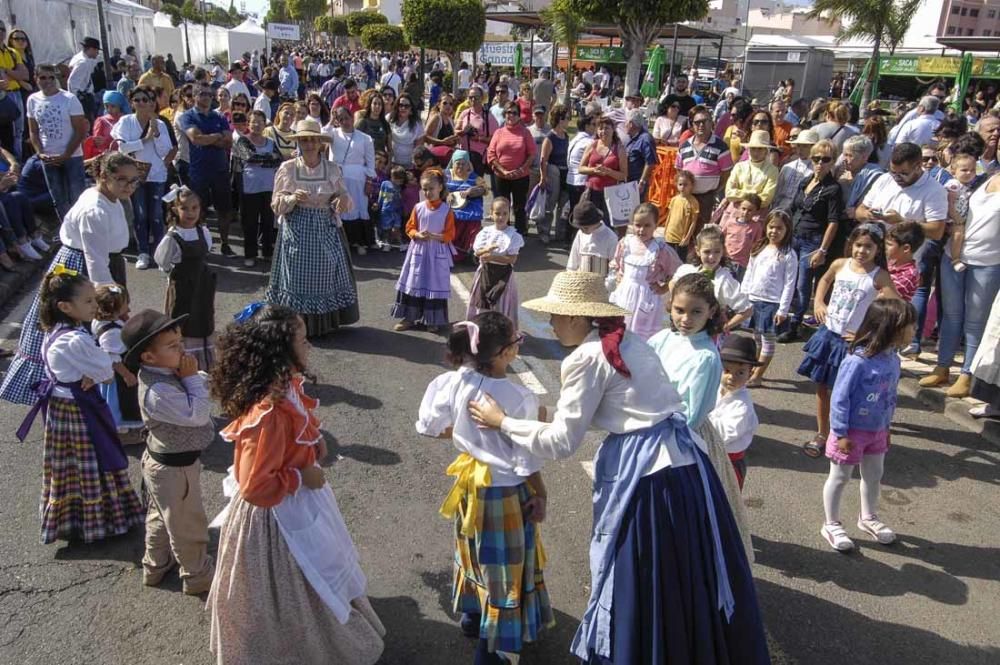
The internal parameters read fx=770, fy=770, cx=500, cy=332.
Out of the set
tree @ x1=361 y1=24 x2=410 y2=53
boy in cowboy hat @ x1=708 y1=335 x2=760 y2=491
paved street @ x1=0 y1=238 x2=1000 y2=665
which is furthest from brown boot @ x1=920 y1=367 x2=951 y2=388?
tree @ x1=361 y1=24 x2=410 y2=53

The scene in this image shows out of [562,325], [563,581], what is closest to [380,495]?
[563,581]

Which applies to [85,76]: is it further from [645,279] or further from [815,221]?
[815,221]

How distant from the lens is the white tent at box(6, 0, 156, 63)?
14898 millimetres

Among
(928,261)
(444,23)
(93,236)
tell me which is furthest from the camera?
(444,23)

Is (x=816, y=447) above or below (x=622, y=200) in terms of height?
below

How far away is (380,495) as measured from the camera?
4824 mm

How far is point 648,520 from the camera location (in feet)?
9.57

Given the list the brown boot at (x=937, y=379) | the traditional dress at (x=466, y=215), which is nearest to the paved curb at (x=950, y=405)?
the brown boot at (x=937, y=379)

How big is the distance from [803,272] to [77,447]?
6.88 meters

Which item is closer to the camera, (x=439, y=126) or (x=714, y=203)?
(x=714, y=203)

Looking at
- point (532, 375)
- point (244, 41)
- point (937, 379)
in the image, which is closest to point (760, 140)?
point (937, 379)

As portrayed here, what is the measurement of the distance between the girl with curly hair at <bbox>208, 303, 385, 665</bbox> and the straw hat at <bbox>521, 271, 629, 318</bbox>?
3.46 ft

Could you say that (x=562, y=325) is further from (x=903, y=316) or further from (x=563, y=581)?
(x=903, y=316)

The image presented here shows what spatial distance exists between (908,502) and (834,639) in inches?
66.3
